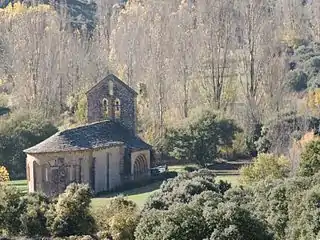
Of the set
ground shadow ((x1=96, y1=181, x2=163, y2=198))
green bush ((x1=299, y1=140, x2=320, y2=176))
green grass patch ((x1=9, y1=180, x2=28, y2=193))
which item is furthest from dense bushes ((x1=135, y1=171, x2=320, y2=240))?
green grass patch ((x1=9, y1=180, x2=28, y2=193))

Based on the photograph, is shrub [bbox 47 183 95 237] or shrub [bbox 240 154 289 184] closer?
shrub [bbox 47 183 95 237]

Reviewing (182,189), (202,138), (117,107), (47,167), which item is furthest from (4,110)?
(182,189)

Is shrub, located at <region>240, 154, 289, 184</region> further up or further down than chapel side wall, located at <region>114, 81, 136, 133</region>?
further down

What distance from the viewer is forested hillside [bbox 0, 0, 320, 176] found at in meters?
53.7

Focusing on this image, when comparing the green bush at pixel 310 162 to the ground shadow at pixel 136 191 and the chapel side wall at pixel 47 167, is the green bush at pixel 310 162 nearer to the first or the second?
the ground shadow at pixel 136 191

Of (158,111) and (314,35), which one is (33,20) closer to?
(158,111)

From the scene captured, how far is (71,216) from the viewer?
96.9ft

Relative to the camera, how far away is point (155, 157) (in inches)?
2047

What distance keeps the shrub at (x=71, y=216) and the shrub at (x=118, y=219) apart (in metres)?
0.52

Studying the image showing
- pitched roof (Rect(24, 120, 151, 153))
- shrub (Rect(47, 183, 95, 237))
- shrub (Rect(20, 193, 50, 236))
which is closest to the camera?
shrub (Rect(47, 183, 95, 237))

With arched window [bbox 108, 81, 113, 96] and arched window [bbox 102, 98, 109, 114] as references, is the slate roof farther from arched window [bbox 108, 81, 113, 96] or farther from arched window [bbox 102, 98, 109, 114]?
arched window [bbox 108, 81, 113, 96]

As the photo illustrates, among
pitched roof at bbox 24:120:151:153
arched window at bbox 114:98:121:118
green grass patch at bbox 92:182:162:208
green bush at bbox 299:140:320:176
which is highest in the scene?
arched window at bbox 114:98:121:118

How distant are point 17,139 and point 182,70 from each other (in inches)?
534

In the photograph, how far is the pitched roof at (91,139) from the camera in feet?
141
